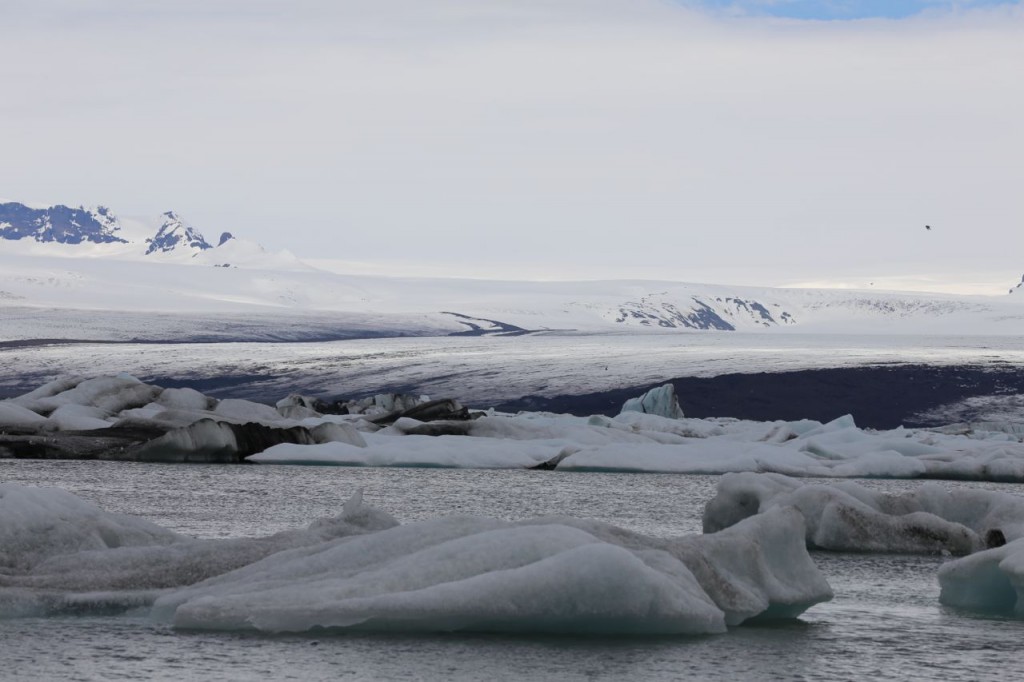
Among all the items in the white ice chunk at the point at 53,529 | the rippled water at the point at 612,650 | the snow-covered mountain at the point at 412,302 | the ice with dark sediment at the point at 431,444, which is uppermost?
the snow-covered mountain at the point at 412,302

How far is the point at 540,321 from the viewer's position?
107 meters

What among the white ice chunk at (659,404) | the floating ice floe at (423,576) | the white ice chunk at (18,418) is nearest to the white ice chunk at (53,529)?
the floating ice floe at (423,576)

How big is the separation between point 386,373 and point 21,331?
85.6ft

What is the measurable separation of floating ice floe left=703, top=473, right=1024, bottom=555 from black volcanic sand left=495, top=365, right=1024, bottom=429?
36.0 metres

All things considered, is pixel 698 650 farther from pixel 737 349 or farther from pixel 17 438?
pixel 737 349

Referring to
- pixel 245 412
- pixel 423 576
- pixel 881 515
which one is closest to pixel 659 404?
pixel 245 412

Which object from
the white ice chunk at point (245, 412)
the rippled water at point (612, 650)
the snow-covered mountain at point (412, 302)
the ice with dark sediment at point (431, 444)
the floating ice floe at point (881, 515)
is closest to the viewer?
the rippled water at point (612, 650)

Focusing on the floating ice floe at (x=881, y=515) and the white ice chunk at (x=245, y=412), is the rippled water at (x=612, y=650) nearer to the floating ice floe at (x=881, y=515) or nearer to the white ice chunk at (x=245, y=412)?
the floating ice floe at (x=881, y=515)

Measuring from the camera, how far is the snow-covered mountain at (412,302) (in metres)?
92.2

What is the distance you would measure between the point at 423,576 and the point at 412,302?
11434cm

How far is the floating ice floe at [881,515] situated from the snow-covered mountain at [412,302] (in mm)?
66705

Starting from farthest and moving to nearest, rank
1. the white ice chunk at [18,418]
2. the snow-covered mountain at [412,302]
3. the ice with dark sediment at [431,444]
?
1. the snow-covered mountain at [412,302]
2. the white ice chunk at [18,418]
3. the ice with dark sediment at [431,444]

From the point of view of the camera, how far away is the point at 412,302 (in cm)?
12138

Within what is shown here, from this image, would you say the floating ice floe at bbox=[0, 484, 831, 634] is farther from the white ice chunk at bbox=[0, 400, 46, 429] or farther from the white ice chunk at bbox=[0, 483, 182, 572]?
the white ice chunk at bbox=[0, 400, 46, 429]
